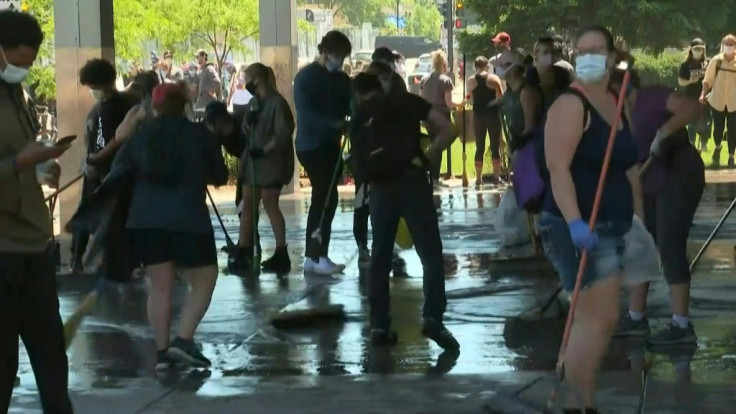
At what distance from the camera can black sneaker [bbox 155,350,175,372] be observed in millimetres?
9164

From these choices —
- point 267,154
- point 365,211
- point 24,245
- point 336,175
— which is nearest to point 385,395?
point 24,245

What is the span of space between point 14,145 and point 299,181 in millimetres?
16230

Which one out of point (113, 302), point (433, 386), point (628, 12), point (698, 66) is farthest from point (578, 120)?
Answer: point (628, 12)

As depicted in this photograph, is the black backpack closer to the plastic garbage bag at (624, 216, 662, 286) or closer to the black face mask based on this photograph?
the plastic garbage bag at (624, 216, 662, 286)

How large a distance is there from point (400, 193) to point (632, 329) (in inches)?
66.2

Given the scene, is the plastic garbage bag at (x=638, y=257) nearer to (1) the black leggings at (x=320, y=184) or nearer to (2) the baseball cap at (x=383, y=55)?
(2) the baseball cap at (x=383, y=55)

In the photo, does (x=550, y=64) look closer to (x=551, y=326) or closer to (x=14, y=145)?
(x=551, y=326)

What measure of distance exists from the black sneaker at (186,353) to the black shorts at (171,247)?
1.49ft

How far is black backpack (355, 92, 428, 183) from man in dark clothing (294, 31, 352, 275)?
3.12m

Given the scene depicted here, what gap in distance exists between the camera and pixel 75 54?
15.5m

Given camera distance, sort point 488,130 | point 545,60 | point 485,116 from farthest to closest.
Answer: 1. point 488,130
2. point 485,116
3. point 545,60

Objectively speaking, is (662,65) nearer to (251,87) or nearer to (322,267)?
(251,87)

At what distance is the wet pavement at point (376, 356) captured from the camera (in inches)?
320

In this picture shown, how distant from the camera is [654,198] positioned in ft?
31.0
